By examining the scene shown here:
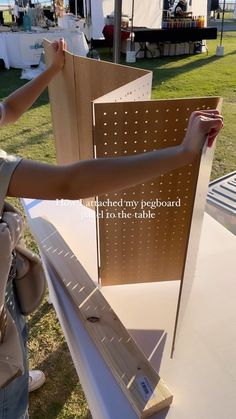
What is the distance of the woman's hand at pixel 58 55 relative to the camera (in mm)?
1397

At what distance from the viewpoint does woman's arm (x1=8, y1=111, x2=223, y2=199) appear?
2.32ft

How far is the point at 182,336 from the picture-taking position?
42.1 inches

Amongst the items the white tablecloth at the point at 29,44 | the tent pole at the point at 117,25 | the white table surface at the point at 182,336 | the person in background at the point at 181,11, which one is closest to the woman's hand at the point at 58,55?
the white table surface at the point at 182,336

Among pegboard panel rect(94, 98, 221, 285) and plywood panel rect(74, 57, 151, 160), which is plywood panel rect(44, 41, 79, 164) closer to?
plywood panel rect(74, 57, 151, 160)

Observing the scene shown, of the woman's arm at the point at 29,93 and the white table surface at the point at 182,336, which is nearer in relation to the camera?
the white table surface at the point at 182,336

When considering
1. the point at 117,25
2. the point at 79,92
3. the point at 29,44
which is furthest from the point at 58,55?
the point at 29,44

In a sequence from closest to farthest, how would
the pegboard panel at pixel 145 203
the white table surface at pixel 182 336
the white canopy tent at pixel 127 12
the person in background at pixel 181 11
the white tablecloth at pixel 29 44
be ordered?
the white table surface at pixel 182 336
the pegboard panel at pixel 145 203
the white tablecloth at pixel 29 44
the white canopy tent at pixel 127 12
the person in background at pixel 181 11

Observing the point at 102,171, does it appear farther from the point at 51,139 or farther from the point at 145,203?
the point at 51,139

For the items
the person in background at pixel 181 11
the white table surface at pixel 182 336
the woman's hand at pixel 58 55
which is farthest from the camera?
A: the person in background at pixel 181 11

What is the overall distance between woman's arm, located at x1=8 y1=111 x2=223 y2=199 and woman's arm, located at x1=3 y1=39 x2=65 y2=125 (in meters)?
0.54

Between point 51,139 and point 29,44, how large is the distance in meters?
3.20

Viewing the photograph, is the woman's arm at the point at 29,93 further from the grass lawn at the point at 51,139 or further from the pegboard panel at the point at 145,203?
the grass lawn at the point at 51,139

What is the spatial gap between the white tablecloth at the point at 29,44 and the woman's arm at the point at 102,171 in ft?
19.8

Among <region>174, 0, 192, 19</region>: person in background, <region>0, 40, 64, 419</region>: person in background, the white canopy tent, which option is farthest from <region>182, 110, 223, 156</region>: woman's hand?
<region>174, 0, 192, 19</region>: person in background
